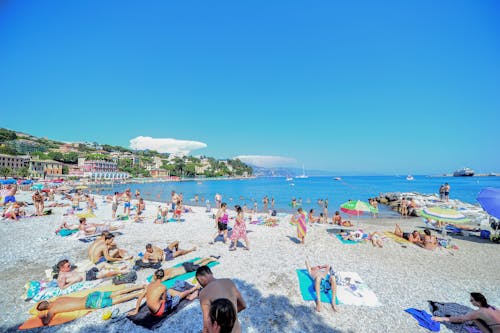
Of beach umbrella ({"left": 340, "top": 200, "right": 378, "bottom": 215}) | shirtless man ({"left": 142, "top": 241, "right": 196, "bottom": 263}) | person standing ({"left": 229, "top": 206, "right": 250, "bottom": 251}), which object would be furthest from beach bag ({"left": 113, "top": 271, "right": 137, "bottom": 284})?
beach umbrella ({"left": 340, "top": 200, "right": 378, "bottom": 215})

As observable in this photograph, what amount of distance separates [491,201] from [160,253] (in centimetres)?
999

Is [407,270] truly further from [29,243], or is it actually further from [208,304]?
[29,243]

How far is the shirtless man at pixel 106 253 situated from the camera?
6050mm

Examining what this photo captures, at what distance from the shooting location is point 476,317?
3221 mm

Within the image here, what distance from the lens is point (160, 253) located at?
6.45 metres

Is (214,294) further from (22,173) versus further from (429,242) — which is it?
(22,173)

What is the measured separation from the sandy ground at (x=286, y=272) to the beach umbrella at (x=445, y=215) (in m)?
1.15

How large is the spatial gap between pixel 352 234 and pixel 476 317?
5.93 m

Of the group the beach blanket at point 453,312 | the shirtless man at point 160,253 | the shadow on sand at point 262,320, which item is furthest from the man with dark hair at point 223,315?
the shirtless man at point 160,253

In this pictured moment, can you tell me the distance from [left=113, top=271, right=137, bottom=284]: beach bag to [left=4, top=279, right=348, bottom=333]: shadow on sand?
1.34 meters

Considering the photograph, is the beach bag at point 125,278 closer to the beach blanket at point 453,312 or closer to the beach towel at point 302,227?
A: the beach towel at point 302,227

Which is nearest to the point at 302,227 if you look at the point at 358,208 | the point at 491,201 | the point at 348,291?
the point at 358,208

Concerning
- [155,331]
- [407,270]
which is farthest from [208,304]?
[407,270]

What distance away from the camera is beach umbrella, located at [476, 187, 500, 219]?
6305 mm
